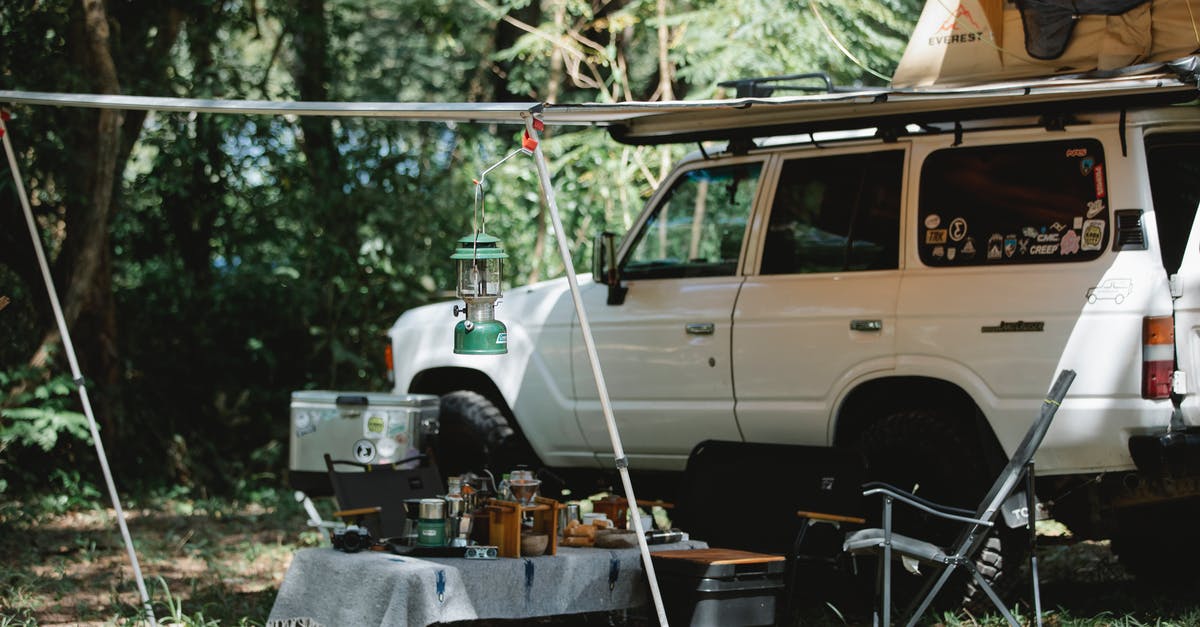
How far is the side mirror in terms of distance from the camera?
6512mm

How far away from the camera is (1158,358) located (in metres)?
5.07

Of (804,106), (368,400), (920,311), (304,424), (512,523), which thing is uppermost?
(804,106)

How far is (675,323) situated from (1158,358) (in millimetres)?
2180

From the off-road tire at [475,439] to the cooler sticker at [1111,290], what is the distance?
306 cm

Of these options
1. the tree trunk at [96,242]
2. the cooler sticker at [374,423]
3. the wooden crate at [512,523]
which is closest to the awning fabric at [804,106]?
the wooden crate at [512,523]

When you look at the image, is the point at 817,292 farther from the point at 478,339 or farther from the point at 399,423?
the point at 399,423

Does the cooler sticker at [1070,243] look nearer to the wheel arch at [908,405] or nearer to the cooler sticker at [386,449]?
the wheel arch at [908,405]

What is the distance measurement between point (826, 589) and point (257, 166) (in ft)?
20.2

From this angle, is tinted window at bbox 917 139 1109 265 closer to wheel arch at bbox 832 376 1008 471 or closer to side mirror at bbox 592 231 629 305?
wheel arch at bbox 832 376 1008 471

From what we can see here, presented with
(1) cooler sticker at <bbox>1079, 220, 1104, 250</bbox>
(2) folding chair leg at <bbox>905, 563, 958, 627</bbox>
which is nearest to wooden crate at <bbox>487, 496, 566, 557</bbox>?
(2) folding chair leg at <bbox>905, 563, 958, 627</bbox>

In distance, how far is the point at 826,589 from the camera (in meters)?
6.08

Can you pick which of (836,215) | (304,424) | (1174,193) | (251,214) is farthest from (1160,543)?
(251,214)

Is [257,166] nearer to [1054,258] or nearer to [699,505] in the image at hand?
[699,505]

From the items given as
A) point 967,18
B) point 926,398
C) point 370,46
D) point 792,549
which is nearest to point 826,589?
point 792,549
